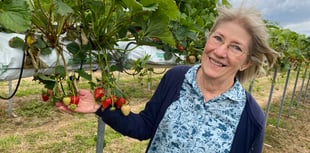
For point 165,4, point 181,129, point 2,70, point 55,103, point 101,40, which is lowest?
point 181,129

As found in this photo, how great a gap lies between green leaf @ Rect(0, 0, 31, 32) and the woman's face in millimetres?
882

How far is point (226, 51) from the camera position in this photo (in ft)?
4.58

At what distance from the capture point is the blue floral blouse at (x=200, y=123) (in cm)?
150

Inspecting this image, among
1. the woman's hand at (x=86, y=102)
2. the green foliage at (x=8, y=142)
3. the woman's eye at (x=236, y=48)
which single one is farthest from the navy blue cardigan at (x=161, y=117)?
the green foliage at (x=8, y=142)

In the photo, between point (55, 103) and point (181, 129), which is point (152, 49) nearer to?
point (181, 129)

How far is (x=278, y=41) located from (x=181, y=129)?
347cm

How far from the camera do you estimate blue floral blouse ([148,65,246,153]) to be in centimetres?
150

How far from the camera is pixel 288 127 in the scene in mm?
6824

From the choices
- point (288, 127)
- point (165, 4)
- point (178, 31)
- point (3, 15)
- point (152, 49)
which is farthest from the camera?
point (288, 127)

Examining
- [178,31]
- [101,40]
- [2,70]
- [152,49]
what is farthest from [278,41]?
[2,70]

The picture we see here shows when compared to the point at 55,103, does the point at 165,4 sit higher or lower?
higher

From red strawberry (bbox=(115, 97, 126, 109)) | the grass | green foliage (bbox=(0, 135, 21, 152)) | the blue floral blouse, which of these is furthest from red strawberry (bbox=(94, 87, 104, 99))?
green foliage (bbox=(0, 135, 21, 152))

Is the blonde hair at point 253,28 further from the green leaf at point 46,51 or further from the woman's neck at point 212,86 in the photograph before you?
the green leaf at point 46,51

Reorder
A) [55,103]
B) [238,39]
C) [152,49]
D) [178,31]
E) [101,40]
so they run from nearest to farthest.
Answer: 1. [55,103]
2. [101,40]
3. [238,39]
4. [178,31]
5. [152,49]
